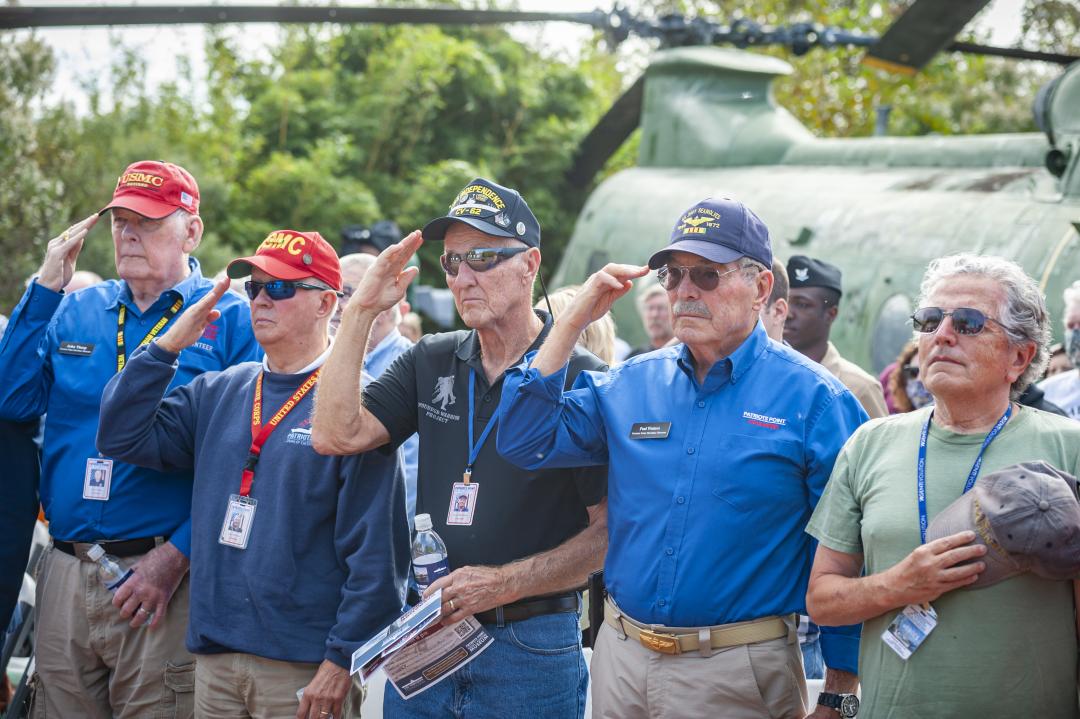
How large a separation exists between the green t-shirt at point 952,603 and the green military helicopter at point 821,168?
8.15 feet

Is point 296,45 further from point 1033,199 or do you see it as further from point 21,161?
point 1033,199

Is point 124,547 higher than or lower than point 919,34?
lower

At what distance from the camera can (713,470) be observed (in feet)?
10.5

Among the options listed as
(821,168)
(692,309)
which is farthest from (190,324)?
(821,168)

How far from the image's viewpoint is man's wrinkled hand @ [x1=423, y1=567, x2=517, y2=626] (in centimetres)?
347

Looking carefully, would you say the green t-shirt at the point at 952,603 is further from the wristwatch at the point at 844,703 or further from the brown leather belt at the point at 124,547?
the brown leather belt at the point at 124,547

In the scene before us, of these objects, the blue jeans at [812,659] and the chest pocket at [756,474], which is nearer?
the chest pocket at [756,474]

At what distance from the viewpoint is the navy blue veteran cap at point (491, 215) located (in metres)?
3.69

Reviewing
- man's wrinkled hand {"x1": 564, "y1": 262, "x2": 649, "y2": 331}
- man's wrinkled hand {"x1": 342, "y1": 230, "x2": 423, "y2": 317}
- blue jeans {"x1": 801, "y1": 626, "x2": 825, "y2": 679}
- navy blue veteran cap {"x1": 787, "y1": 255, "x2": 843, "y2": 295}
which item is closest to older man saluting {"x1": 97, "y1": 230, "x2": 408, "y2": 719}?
man's wrinkled hand {"x1": 342, "y1": 230, "x2": 423, "y2": 317}

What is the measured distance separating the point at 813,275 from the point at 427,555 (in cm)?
278

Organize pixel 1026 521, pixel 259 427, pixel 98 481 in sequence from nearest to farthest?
pixel 1026 521, pixel 259 427, pixel 98 481

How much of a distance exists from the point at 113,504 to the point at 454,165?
11273 mm

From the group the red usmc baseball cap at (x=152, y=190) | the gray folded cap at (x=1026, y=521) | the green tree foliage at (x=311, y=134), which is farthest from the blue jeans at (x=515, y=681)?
the green tree foliage at (x=311, y=134)

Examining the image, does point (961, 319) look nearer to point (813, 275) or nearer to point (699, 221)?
point (699, 221)
